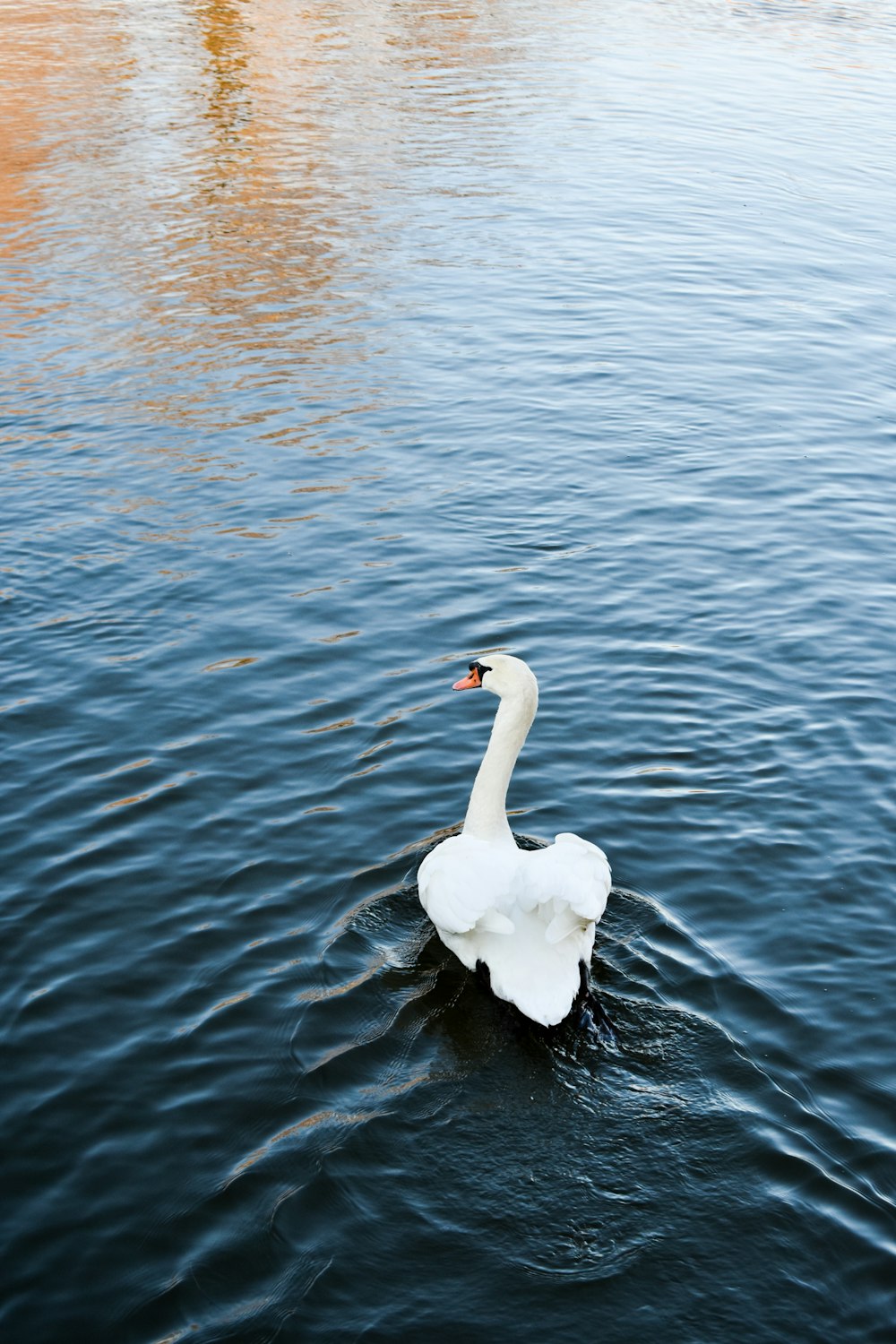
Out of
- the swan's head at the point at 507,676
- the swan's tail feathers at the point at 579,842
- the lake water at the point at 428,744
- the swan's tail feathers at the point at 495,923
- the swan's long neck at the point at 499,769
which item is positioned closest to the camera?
the lake water at the point at 428,744

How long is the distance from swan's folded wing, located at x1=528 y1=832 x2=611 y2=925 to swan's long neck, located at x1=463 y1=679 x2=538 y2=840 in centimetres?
58

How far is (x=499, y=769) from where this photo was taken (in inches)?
334

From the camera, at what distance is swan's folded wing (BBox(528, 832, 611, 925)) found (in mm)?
7195

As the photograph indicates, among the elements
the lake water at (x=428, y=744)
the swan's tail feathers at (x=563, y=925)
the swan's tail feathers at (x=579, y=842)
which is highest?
the swan's tail feathers at (x=563, y=925)

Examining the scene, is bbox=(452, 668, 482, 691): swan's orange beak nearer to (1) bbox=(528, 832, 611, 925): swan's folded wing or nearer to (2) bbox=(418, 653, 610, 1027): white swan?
(2) bbox=(418, 653, 610, 1027): white swan

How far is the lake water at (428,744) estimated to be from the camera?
6.20m

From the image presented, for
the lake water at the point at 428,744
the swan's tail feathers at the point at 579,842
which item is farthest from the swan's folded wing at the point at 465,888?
the lake water at the point at 428,744

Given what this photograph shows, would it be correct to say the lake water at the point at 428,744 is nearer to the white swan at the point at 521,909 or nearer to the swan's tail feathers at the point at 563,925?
the white swan at the point at 521,909

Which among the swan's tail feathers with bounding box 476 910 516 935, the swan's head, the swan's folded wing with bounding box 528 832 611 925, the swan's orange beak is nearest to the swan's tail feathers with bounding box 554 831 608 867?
the swan's folded wing with bounding box 528 832 611 925

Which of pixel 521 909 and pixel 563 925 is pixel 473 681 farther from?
pixel 563 925

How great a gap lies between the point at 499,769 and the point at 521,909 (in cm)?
119

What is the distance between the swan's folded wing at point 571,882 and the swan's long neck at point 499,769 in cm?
58

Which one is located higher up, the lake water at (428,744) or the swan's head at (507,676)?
the swan's head at (507,676)

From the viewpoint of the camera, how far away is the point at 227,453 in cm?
1473
